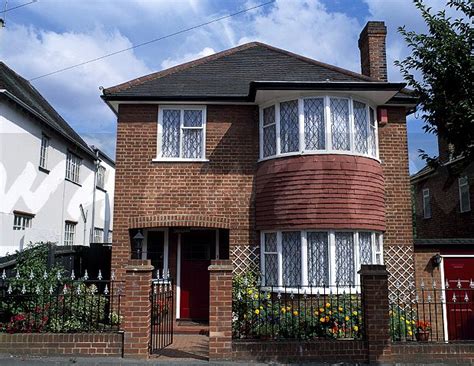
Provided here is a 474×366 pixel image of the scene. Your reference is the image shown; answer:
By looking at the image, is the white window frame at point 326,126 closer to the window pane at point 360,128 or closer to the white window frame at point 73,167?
the window pane at point 360,128

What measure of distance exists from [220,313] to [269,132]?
5.59 meters

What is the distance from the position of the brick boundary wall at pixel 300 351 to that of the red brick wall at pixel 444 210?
11165mm

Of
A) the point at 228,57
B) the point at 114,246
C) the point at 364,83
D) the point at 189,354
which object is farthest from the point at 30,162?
the point at 364,83

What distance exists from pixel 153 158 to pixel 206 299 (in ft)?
13.5

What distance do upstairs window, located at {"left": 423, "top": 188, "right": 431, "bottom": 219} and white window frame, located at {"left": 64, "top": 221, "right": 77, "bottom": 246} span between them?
54.1 ft

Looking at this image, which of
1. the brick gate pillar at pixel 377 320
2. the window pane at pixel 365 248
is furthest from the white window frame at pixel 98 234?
the brick gate pillar at pixel 377 320

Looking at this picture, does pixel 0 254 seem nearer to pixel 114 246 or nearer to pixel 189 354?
pixel 114 246

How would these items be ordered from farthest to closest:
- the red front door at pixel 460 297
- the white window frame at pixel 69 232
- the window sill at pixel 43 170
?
the white window frame at pixel 69 232 → the window sill at pixel 43 170 → the red front door at pixel 460 297

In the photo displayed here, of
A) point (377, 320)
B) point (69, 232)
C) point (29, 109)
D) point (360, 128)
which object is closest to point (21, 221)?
point (29, 109)

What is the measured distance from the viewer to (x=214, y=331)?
24.8 feet

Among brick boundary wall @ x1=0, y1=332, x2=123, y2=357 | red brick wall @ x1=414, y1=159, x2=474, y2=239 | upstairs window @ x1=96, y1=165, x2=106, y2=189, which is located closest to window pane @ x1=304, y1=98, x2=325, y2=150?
brick boundary wall @ x1=0, y1=332, x2=123, y2=357

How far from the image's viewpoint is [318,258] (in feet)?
34.7

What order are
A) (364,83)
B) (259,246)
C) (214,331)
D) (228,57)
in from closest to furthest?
(214,331) → (364,83) → (259,246) → (228,57)

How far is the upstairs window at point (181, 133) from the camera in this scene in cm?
1187
